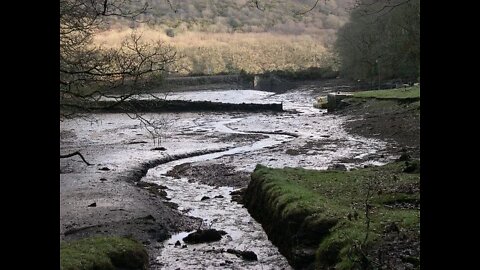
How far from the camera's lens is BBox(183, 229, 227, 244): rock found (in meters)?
13.9

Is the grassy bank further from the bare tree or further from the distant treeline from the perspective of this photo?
the distant treeline

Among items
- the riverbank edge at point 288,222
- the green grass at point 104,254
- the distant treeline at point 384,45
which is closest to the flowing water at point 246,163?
the riverbank edge at point 288,222

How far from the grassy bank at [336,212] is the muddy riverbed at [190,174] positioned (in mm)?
780

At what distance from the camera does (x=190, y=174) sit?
1023 inches

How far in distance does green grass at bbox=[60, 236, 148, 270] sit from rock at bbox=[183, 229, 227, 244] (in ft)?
5.77

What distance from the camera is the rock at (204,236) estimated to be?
13883mm

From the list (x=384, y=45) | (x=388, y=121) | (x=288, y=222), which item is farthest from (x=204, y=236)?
(x=384, y=45)

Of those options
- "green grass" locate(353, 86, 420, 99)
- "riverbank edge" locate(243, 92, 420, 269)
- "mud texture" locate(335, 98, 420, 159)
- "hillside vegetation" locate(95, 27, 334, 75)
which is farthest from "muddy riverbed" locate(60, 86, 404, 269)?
"hillside vegetation" locate(95, 27, 334, 75)

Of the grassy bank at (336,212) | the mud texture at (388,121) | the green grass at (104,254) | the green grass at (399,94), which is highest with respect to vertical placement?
the green grass at (399,94)

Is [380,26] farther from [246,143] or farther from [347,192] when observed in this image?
[347,192]

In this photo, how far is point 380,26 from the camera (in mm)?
53000

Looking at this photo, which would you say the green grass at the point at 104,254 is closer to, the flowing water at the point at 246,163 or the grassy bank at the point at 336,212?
the flowing water at the point at 246,163
